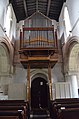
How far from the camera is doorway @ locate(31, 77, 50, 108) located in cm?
1104

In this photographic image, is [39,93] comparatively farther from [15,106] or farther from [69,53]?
[15,106]

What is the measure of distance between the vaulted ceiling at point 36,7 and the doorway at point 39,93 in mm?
5356

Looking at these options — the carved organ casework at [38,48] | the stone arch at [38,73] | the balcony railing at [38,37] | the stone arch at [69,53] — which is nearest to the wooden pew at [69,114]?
the carved organ casework at [38,48]

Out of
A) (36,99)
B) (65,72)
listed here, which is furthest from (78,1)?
(36,99)

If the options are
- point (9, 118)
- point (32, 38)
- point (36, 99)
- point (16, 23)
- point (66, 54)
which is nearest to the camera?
point (9, 118)

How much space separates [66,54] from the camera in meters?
10.4

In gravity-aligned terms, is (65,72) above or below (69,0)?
below


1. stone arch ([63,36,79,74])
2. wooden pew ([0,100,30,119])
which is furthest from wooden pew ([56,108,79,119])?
stone arch ([63,36,79,74])

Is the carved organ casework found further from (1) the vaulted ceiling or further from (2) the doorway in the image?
(2) the doorway

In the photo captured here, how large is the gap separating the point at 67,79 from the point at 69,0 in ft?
17.0

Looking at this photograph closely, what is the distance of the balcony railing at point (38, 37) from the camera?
877cm

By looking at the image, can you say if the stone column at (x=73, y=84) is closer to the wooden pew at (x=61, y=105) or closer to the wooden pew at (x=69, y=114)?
the wooden pew at (x=61, y=105)

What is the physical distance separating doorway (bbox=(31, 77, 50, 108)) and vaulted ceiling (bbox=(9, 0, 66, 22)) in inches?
211

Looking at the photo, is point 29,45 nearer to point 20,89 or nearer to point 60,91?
point 20,89
